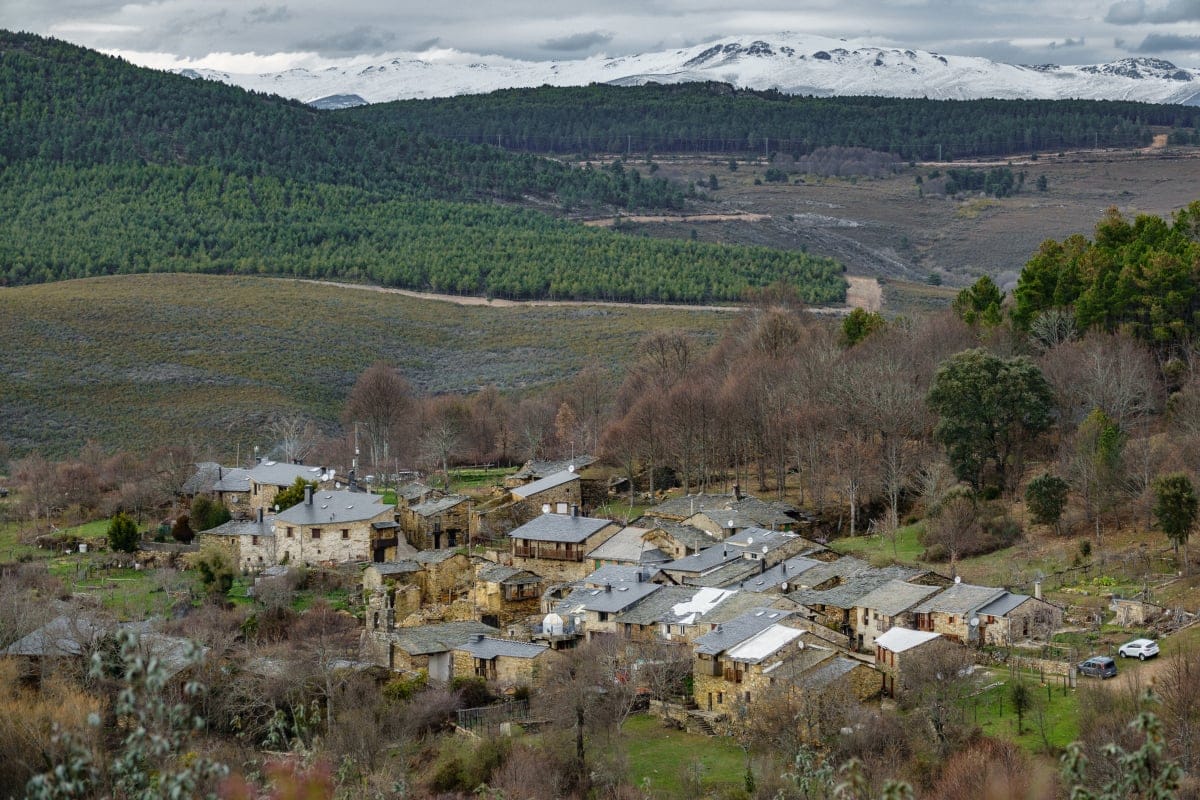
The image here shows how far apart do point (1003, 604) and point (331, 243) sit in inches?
4204

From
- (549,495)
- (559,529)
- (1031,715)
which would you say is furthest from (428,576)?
(1031,715)

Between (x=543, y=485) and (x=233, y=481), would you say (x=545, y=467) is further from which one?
(x=233, y=481)

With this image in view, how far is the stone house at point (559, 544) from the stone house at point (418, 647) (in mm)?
6572

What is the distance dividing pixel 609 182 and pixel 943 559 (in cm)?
13955

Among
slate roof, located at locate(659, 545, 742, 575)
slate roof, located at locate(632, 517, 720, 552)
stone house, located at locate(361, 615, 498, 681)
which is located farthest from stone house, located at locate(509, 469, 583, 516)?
stone house, located at locate(361, 615, 498, 681)

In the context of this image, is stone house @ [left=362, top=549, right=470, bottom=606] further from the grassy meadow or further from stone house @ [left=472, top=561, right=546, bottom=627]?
the grassy meadow

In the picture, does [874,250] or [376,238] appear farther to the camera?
[874,250]

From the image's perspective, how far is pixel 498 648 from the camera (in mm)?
46281

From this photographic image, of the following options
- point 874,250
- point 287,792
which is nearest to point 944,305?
point 874,250

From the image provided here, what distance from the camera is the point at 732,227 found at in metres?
173

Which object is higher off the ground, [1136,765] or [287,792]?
[1136,765]

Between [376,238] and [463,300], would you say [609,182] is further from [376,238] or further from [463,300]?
[463,300]

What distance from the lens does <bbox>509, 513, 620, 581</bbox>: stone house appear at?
55.2 m

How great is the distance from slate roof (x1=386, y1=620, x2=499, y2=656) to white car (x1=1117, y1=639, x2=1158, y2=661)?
17512 millimetres
